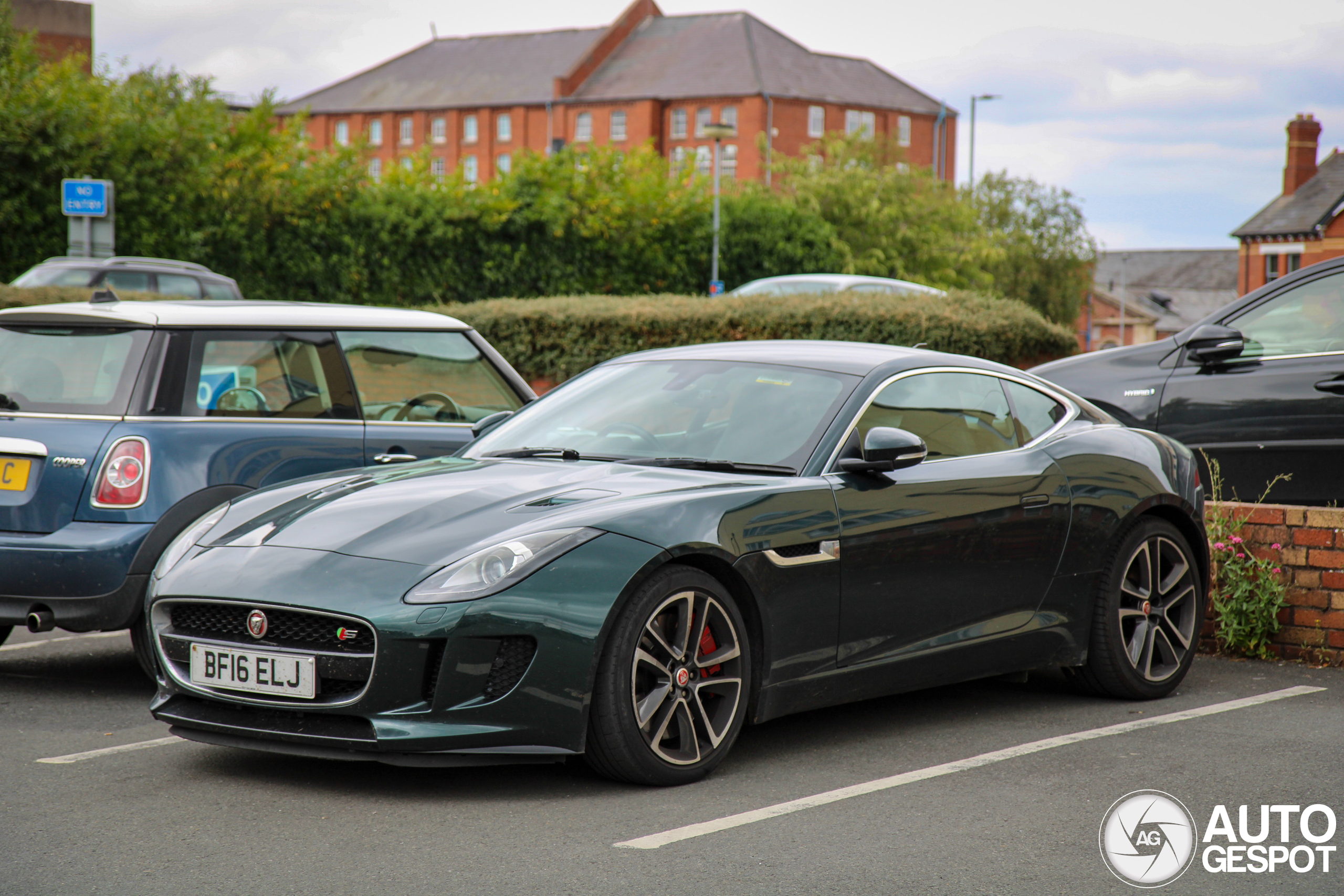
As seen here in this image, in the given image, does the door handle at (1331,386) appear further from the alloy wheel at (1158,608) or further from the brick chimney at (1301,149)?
the brick chimney at (1301,149)

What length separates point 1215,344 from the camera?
7.99 metres

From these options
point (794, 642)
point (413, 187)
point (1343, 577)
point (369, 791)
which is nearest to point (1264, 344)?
point (1343, 577)

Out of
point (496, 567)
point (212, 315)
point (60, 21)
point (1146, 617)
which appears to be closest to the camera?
point (496, 567)

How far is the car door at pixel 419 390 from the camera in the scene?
6.89 m

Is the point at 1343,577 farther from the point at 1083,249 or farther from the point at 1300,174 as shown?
the point at 1300,174

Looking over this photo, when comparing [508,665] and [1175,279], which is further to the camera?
[1175,279]

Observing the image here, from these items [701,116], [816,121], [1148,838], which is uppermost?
[701,116]

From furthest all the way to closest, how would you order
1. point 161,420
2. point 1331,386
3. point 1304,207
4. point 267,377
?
point 1304,207
point 1331,386
point 267,377
point 161,420

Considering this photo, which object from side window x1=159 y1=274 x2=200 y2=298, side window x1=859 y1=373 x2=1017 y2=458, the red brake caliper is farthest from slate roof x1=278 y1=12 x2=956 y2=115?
the red brake caliper

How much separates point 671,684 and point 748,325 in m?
12.0

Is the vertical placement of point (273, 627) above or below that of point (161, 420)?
below

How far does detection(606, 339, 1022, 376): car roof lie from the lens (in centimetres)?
566

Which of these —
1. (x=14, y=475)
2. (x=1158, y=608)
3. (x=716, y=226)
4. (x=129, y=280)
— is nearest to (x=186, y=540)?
(x=14, y=475)

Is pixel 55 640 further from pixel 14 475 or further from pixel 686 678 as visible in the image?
pixel 686 678
